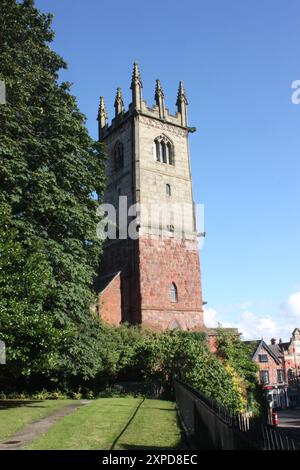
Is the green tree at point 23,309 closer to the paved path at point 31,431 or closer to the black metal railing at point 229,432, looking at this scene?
the paved path at point 31,431

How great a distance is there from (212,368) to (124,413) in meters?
8.78

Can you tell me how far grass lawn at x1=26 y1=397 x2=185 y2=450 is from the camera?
9.61 meters

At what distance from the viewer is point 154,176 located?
38.8 m

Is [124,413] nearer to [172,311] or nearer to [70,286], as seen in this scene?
[70,286]

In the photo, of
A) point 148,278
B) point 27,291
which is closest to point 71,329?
point 27,291

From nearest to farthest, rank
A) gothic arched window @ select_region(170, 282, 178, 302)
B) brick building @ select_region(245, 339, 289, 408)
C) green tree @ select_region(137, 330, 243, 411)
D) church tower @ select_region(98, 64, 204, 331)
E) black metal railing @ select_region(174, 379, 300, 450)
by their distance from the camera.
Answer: black metal railing @ select_region(174, 379, 300, 450) → green tree @ select_region(137, 330, 243, 411) → church tower @ select_region(98, 64, 204, 331) → gothic arched window @ select_region(170, 282, 178, 302) → brick building @ select_region(245, 339, 289, 408)

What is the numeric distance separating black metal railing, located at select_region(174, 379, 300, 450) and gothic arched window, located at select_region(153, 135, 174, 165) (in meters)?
32.1

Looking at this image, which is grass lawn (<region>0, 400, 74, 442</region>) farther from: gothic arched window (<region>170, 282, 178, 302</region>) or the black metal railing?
gothic arched window (<region>170, 282, 178, 302</region>)

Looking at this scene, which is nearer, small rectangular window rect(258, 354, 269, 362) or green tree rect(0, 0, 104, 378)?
green tree rect(0, 0, 104, 378)

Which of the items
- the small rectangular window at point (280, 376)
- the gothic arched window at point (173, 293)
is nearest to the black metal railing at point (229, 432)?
the gothic arched window at point (173, 293)

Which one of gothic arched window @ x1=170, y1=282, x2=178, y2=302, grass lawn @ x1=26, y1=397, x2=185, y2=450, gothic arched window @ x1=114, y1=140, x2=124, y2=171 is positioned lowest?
grass lawn @ x1=26, y1=397, x2=185, y2=450

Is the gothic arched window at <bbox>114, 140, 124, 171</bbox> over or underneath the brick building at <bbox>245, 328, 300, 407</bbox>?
over

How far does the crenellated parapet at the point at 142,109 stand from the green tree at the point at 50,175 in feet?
60.0

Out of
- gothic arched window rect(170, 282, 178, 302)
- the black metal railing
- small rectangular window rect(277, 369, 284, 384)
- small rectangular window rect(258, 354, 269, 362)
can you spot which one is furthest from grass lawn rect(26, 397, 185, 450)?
small rectangular window rect(277, 369, 284, 384)
